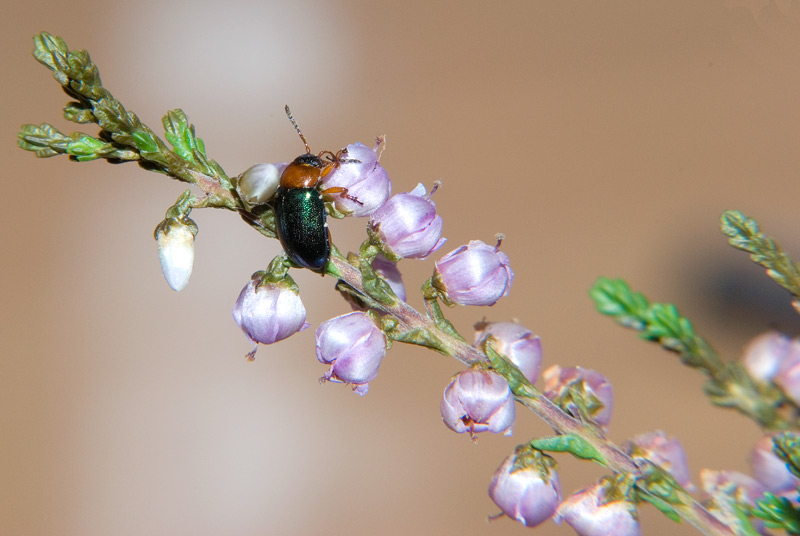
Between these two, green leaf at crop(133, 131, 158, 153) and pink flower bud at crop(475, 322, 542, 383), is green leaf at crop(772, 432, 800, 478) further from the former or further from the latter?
green leaf at crop(133, 131, 158, 153)

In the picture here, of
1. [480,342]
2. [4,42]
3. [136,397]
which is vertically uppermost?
[4,42]

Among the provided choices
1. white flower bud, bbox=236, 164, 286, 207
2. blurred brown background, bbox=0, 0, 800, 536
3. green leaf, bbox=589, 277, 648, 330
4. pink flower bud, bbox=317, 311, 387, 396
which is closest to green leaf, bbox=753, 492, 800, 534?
green leaf, bbox=589, 277, 648, 330

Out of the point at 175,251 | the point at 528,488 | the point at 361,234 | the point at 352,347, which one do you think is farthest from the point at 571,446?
the point at 361,234

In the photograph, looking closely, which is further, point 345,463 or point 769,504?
point 345,463

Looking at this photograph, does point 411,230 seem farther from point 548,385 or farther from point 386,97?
point 386,97

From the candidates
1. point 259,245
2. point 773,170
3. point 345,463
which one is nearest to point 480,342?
point 345,463

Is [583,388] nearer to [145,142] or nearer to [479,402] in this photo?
[479,402]
